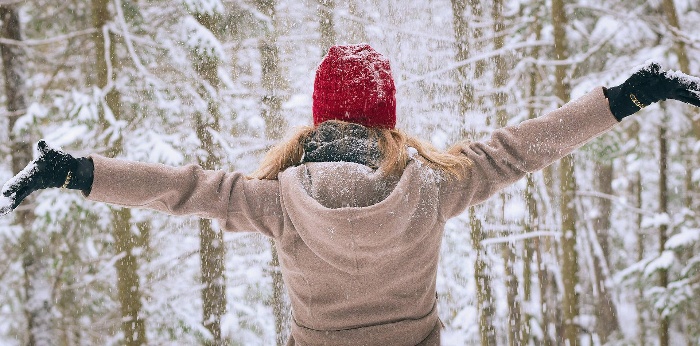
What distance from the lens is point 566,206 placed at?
7688 mm

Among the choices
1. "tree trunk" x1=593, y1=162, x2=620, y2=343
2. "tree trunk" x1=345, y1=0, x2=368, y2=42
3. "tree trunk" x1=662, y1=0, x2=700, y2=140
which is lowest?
"tree trunk" x1=593, y1=162, x2=620, y2=343

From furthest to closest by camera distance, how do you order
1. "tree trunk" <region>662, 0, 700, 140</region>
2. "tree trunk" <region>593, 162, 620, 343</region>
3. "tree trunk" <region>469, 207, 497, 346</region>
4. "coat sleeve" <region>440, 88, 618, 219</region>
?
"tree trunk" <region>593, 162, 620, 343</region>
"tree trunk" <region>469, 207, 497, 346</region>
"tree trunk" <region>662, 0, 700, 140</region>
"coat sleeve" <region>440, 88, 618, 219</region>

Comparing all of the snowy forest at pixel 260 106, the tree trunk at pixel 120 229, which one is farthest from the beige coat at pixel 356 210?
the tree trunk at pixel 120 229

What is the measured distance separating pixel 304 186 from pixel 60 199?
19.5ft

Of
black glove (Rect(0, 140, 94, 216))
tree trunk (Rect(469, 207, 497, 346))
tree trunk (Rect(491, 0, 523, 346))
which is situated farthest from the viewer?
tree trunk (Rect(491, 0, 523, 346))

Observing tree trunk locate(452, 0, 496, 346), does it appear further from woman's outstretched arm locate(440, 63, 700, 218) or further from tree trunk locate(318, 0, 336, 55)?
woman's outstretched arm locate(440, 63, 700, 218)

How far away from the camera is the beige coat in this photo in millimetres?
1740

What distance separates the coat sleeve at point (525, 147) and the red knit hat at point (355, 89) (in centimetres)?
35

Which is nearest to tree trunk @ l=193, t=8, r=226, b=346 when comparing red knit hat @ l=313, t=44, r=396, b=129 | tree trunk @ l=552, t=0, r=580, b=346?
tree trunk @ l=552, t=0, r=580, b=346

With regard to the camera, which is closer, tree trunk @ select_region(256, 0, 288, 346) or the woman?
the woman

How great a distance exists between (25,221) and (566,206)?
7.67 m

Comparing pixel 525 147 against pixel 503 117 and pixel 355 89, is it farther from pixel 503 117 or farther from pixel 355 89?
pixel 503 117

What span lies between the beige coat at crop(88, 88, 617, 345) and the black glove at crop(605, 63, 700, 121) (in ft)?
0.33

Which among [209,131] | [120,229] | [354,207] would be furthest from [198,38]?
[354,207]
